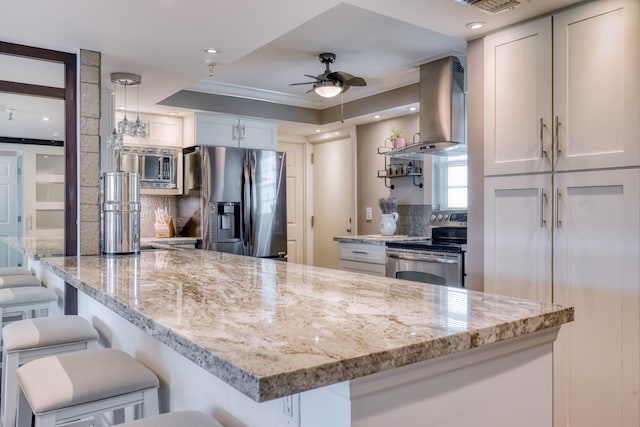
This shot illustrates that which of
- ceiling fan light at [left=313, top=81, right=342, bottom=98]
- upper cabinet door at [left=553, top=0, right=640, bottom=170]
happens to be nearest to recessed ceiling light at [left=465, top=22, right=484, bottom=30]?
upper cabinet door at [left=553, top=0, right=640, bottom=170]

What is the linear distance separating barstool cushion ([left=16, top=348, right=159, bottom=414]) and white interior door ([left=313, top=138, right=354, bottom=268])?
403cm

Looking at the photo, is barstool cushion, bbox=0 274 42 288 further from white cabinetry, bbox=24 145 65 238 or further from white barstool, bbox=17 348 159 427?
white barstool, bbox=17 348 159 427

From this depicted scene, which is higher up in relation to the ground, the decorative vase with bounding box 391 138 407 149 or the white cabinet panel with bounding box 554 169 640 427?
the decorative vase with bounding box 391 138 407 149

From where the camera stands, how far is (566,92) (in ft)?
7.25

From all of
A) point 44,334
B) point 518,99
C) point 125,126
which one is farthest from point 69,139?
point 518,99

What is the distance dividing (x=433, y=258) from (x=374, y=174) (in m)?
1.90

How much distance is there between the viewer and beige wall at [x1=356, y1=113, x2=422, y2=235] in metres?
4.61

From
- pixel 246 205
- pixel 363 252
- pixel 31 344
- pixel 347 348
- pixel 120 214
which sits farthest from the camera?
pixel 246 205

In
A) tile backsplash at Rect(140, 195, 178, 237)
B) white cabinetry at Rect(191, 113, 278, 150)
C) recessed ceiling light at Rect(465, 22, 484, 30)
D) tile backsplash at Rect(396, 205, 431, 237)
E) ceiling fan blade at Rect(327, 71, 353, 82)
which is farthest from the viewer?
tile backsplash at Rect(140, 195, 178, 237)

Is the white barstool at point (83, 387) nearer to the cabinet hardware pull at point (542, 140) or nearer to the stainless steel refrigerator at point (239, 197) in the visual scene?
the cabinet hardware pull at point (542, 140)

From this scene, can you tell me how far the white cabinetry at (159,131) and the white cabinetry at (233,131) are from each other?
0.31 meters

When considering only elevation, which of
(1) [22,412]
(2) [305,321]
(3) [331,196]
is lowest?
(1) [22,412]

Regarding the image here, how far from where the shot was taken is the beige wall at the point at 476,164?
8.55ft

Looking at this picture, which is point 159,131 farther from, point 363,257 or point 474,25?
point 474,25
